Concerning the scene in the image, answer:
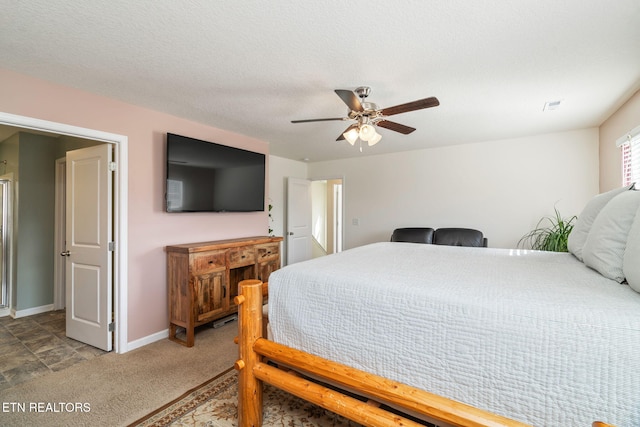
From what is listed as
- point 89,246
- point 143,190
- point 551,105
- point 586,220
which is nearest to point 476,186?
point 551,105

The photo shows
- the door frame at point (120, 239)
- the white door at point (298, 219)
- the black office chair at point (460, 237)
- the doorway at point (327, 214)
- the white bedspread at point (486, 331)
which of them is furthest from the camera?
the doorway at point (327, 214)

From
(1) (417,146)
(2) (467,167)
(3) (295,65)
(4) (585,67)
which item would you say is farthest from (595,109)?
(3) (295,65)

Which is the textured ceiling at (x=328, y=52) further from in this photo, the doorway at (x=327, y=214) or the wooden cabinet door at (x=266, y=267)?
the doorway at (x=327, y=214)

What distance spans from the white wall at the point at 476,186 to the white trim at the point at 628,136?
808mm

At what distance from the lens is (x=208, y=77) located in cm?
212

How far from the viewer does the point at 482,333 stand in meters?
1.08

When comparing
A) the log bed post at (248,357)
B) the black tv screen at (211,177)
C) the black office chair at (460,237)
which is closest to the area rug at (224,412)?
the log bed post at (248,357)

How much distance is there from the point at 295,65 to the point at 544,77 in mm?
1886

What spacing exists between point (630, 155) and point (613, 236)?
195cm

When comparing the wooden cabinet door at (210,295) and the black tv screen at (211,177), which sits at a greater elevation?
the black tv screen at (211,177)

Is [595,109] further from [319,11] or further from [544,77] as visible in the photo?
[319,11]

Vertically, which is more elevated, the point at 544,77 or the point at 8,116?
the point at 544,77

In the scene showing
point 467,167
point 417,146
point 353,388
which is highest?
point 417,146

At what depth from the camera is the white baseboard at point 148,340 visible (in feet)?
8.64
